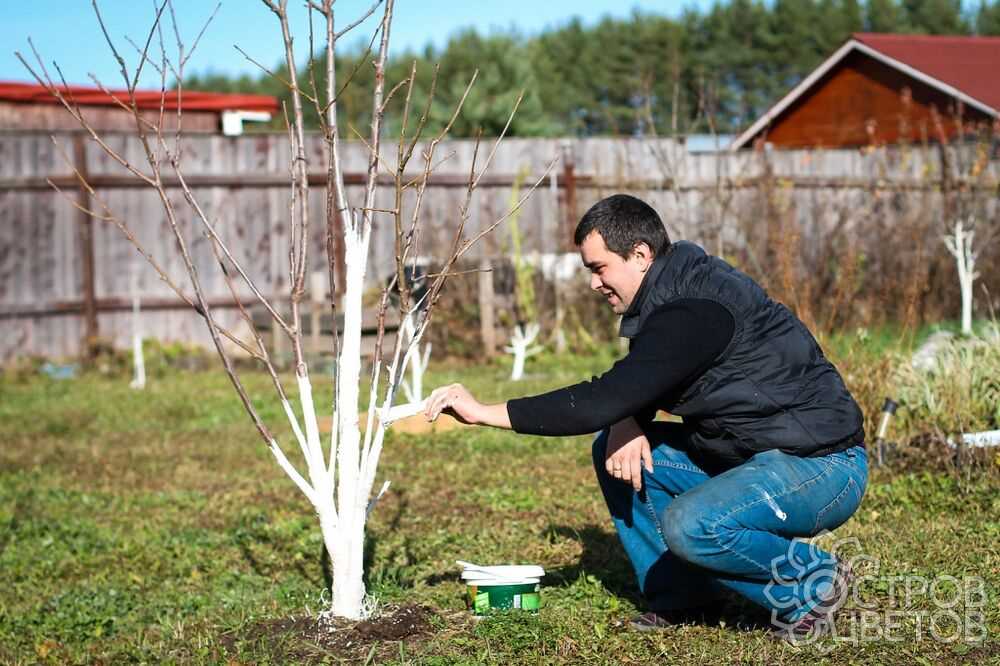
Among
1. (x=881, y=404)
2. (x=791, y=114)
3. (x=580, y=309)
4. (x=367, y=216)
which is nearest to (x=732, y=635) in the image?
(x=367, y=216)

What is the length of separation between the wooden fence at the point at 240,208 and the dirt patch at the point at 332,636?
8309 mm

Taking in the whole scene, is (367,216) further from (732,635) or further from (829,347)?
(829,347)

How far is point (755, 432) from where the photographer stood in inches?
146

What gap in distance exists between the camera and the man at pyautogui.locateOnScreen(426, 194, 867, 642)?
140 inches

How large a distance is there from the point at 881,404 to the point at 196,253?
859 centimetres

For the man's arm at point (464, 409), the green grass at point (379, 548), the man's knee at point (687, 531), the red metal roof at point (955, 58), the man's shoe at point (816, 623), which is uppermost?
the red metal roof at point (955, 58)

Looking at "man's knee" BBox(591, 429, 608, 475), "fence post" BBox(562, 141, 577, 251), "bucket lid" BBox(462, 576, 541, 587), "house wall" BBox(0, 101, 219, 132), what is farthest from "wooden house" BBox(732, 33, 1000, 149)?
"bucket lid" BBox(462, 576, 541, 587)

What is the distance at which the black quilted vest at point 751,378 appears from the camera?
365 cm

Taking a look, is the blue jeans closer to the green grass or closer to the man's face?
the green grass

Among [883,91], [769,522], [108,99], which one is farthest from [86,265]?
[883,91]

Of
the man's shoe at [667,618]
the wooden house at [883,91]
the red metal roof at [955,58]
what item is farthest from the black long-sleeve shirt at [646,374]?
the red metal roof at [955,58]

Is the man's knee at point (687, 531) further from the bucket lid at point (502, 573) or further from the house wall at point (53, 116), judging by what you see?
the house wall at point (53, 116)

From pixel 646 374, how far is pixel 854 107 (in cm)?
2296

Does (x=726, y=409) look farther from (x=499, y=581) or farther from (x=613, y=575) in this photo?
(x=613, y=575)
